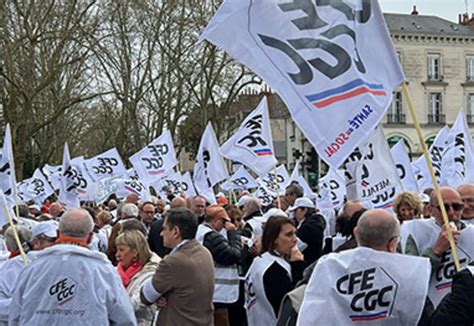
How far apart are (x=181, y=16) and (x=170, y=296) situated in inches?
1361

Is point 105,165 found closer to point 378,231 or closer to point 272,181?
point 272,181

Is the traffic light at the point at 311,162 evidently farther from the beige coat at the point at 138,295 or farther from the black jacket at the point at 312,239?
the beige coat at the point at 138,295

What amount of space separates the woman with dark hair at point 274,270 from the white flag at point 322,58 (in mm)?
1466

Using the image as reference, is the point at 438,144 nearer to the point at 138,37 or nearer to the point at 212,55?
the point at 212,55

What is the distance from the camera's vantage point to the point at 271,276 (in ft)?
20.6

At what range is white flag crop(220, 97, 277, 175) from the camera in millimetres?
13430

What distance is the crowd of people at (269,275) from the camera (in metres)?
4.39

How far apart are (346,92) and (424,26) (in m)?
66.5

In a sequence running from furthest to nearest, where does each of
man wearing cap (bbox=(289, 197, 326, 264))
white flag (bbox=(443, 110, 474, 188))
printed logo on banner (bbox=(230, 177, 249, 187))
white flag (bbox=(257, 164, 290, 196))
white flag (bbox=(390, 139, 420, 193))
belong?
printed logo on banner (bbox=(230, 177, 249, 187)) → white flag (bbox=(257, 164, 290, 196)) → white flag (bbox=(390, 139, 420, 193)) → white flag (bbox=(443, 110, 474, 188)) → man wearing cap (bbox=(289, 197, 326, 264))

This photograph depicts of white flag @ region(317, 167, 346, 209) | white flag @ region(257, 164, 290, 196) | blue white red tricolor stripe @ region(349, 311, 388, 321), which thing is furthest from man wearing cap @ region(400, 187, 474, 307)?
white flag @ region(257, 164, 290, 196)

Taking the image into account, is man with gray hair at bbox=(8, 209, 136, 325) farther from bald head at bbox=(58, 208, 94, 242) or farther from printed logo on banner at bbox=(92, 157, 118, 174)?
printed logo on banner at bbox=(92, 157, 118, 174)

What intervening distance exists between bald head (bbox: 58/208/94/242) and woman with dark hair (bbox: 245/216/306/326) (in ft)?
4.97

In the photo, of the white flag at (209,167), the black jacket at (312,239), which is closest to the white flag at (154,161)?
the white flag at (209,167)

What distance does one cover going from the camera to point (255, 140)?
13.6 meters
